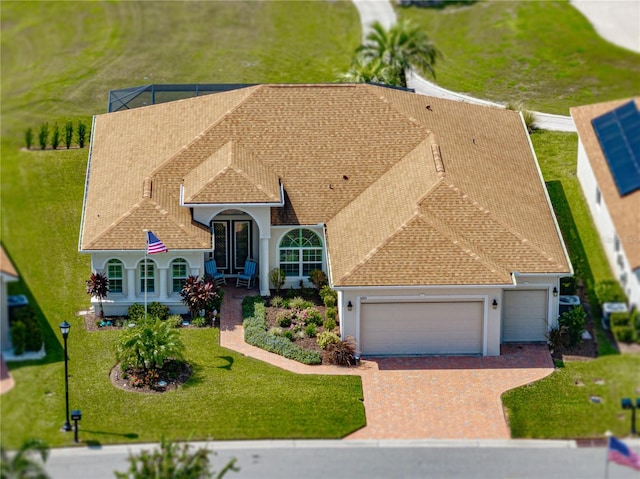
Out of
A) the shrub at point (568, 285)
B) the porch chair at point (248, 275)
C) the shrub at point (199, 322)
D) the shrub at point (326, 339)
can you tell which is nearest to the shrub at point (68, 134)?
the porch chair at point (248, 275)

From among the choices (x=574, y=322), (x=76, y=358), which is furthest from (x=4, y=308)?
(x=574, y=322)

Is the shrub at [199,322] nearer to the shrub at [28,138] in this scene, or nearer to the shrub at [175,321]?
the shrub at [175,321]

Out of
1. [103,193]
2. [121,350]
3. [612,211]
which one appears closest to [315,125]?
[103,193]

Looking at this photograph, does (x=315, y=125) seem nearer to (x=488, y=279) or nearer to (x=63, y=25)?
(x=488, y=279)

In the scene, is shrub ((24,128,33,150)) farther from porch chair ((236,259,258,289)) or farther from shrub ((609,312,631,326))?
shrub ((609,312,631,326))

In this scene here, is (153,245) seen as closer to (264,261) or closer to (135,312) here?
(135,312)

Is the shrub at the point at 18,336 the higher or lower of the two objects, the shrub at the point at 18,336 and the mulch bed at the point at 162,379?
the higher
